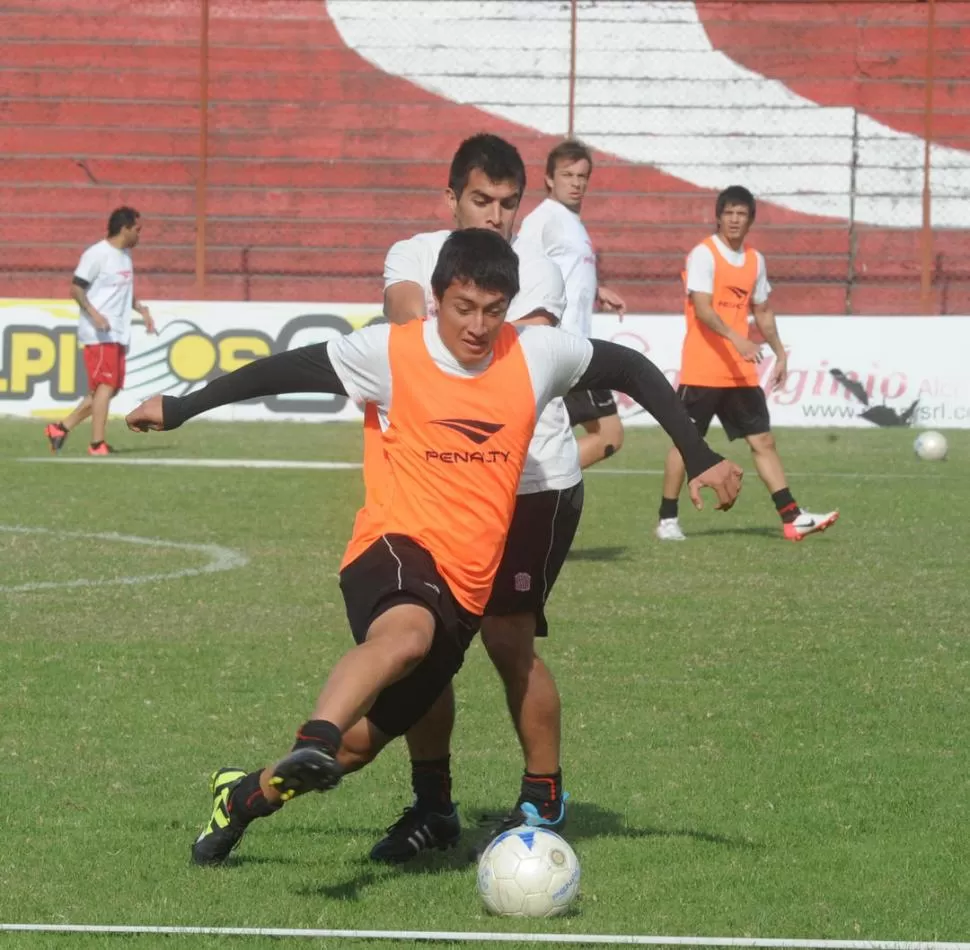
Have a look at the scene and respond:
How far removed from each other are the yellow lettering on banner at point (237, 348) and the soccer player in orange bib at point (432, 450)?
1657 centimetres

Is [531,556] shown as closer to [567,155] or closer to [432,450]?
[432,450]

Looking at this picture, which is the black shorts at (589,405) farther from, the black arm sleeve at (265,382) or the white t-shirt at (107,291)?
the white t-shirt at (107,291)

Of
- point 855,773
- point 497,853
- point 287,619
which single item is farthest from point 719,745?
point 287,619

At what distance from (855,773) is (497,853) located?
1709 millimetres

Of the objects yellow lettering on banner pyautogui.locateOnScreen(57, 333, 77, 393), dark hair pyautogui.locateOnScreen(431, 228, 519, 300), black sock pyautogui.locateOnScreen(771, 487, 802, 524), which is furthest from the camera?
yellow lettering on banner pyautogui.locateOnScreen(57, 333, 77, 393)

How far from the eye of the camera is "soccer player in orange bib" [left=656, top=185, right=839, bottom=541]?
38.8 feet

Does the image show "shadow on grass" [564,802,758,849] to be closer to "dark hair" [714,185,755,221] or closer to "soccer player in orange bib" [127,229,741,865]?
"soccer player in orange bib" [127,229,741,865]

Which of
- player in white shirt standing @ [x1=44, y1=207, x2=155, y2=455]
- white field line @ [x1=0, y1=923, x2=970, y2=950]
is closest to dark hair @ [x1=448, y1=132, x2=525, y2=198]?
white field line @ [x1=0, y1=923, x2=970, y2=950]

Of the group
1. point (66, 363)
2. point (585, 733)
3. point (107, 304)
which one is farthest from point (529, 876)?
point (66, 363)

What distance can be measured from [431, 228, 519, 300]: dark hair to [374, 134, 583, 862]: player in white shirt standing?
380 mm

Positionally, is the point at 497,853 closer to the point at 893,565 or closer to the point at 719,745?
the point at 719,745

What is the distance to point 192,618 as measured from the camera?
8430 mm

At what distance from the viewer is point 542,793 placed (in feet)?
16.4

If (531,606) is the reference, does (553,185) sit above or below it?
above
